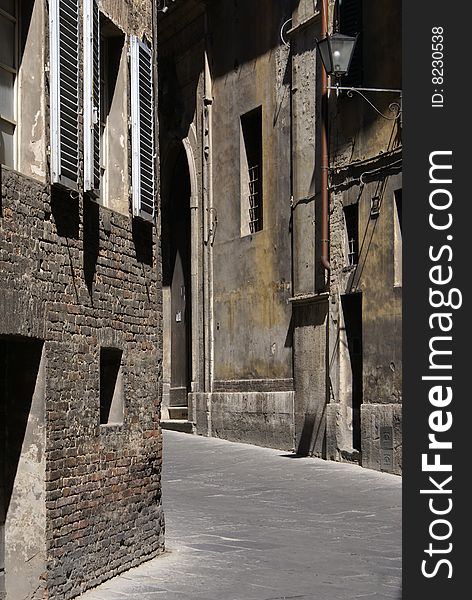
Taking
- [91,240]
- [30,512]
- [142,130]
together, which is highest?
[142,130]

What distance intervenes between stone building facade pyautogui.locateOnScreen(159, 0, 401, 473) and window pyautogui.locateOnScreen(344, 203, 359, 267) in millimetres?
33

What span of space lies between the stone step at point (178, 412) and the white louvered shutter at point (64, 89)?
1708cm

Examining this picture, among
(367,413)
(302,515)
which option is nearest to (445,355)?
(302,515)

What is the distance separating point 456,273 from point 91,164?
481cm

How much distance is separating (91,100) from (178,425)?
54.6 feet

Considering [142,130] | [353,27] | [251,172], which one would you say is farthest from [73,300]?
[251,172]

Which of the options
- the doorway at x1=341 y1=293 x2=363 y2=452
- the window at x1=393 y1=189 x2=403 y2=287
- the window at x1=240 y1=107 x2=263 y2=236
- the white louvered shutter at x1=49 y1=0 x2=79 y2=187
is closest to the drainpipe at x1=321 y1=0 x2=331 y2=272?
the doorway at x1=341 y1=293 x2=363 y2=452

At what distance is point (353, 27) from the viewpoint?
19531 millimetres

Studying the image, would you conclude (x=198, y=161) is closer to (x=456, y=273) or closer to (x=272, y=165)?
(x=272, y=165)

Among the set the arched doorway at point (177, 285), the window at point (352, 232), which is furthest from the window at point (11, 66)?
the arched doorway at point (177, 285)

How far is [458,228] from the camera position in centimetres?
559

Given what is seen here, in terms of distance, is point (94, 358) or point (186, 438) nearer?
point (94, 358)

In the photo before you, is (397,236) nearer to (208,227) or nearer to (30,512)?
(208,227)

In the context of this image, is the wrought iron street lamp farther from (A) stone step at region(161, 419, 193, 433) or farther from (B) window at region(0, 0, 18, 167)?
(A) stone step at region(161, 419, 193, 433)
